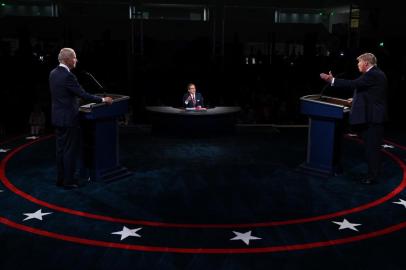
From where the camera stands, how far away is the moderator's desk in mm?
8789

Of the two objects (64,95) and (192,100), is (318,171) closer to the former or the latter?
(192,100)

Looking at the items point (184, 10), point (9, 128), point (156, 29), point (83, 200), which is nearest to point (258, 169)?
point (83, 200)

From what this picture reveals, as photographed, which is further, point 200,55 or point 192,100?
point 200,55

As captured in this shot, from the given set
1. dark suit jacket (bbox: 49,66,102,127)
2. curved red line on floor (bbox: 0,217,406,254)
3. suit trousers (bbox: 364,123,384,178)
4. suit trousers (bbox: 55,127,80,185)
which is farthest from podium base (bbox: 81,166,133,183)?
suit trousers (bbox: 364,123,384,178)

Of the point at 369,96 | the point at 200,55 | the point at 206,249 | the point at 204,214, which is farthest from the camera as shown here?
the point at 200,55

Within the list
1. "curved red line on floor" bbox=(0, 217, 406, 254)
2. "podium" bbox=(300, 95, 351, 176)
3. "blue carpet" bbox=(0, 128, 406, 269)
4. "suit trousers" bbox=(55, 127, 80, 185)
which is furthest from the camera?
"podium" bbox=(300, 95, 351, 176)

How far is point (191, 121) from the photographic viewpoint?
29.2 feet

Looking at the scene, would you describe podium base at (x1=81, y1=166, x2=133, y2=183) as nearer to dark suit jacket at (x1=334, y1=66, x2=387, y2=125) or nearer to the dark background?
dark suit jacket at (x1=334, y1=66, x2=387, y2=125)

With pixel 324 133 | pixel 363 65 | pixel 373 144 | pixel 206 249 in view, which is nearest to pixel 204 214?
pixel 206 249

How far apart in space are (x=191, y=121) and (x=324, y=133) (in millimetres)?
3165

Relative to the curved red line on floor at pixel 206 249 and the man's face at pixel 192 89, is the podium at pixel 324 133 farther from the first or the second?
the man's face at pixel 192 89

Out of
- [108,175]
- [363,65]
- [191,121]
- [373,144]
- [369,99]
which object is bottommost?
[108,175]

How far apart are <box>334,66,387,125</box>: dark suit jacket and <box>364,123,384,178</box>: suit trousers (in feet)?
0.43

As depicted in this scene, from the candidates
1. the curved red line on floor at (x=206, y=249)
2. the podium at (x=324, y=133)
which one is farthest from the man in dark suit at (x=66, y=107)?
the podium at (x=324, y=133)
